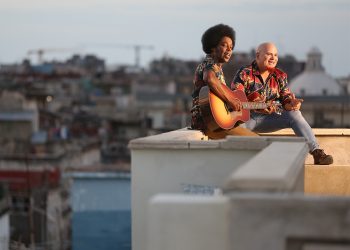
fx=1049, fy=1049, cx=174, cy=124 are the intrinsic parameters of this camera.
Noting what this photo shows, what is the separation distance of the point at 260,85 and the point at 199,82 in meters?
0.80

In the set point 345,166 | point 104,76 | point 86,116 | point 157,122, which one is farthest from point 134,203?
point 104,76

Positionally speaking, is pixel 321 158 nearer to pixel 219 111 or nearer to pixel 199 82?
pixel 219 111

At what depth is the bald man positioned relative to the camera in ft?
30.2

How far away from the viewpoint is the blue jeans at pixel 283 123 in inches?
358

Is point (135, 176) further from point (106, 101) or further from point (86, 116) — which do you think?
point (106, 101)

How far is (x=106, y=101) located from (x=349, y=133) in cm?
8716

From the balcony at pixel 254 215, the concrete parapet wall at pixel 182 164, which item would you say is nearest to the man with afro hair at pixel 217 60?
the concrete parapet wall at pixel 182 164

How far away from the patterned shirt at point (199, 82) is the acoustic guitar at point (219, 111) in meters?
0.16

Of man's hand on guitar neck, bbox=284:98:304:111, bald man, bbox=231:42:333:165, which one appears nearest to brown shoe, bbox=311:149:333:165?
bald man, bbox=231:42:333:165

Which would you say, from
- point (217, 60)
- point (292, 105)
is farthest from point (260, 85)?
point (217, 60)

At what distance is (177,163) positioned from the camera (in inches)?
316

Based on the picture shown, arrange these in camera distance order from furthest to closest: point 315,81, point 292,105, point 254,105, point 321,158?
point 315,81 → point 292,105 → point 254,105 → point 321,158

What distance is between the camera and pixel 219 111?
865 cm

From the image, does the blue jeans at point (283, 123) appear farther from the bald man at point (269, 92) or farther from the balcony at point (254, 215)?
the balcony at point (254, 215)
